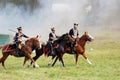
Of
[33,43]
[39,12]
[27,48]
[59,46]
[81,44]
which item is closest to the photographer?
[27,48]

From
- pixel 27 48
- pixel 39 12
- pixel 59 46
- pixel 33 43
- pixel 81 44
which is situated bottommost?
pixel 39 12

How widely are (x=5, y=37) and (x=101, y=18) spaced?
60.8 m

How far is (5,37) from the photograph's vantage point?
56.5 metres

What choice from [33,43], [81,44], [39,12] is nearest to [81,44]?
[81,44]

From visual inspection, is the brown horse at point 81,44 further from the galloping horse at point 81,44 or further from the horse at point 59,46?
the horse at point 59,46

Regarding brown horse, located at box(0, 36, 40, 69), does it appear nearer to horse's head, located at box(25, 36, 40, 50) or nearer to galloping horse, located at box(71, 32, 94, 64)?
horse's head, located at box(25, 36, 40, 50)

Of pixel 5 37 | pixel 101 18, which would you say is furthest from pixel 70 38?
pixel 101 18

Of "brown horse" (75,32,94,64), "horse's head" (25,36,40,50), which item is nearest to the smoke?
"brown horse" (75,32,94,64)

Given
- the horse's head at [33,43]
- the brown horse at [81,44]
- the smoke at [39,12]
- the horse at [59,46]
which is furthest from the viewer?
the smoke at [39,12]

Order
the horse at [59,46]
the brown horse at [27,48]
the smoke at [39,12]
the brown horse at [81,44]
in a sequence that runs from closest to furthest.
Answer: the brown horse at [27,48], the horse at [59,46], the brown horse at [81,44], the smoke at [39,12]

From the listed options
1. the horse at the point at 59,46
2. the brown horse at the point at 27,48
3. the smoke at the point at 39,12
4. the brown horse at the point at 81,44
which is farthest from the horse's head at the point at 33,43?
the smoke at the point at 39,12

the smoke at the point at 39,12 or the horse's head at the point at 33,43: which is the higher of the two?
the horse's head at the point at 33,43

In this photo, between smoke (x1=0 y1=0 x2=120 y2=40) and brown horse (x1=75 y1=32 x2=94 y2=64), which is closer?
brown horse (x1=75 y1=32 x2=94 y2=64)

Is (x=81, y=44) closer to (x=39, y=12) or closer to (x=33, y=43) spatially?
(x=33, y=43)
